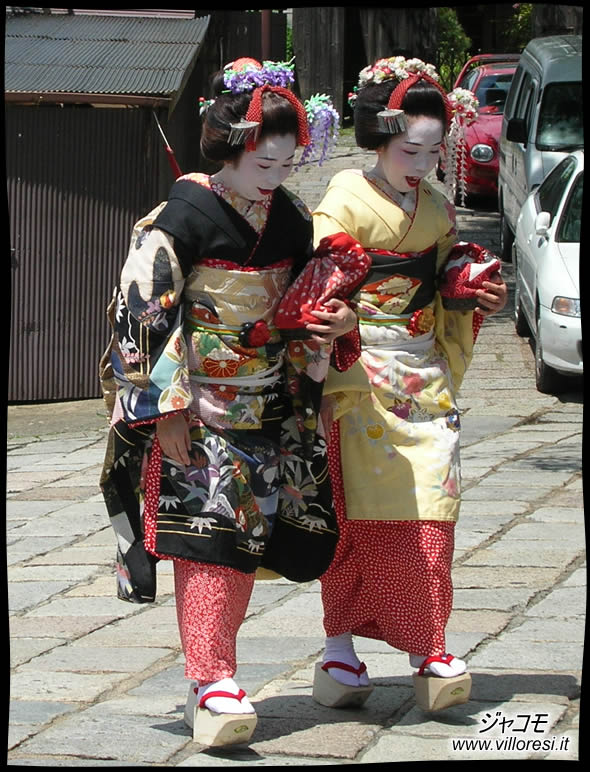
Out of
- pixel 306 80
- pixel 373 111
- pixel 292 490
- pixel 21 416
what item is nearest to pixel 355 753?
pixel 292 490

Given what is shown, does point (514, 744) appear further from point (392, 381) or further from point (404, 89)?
point (404, 89)

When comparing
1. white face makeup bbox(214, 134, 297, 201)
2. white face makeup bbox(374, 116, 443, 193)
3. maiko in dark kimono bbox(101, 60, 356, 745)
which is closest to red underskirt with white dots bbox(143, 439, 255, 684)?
maiko in dark kimono bbox(101, 60, 356, 745)

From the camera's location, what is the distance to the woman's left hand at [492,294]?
3.88 m

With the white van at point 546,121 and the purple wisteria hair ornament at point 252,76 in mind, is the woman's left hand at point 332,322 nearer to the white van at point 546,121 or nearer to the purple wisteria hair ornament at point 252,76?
the purple wisteria hair ornament at point 252,76

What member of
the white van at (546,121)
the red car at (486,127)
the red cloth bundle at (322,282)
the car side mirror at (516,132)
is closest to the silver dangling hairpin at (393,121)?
the red cloth bundle at (322,282)

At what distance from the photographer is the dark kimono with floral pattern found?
3.48m

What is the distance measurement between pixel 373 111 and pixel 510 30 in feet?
74.7

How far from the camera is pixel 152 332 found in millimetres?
3465

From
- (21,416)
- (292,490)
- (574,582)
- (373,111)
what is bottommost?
(21,416)

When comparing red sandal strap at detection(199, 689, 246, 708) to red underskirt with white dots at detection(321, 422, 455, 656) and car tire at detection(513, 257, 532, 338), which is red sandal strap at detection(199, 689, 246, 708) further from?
car tire at detection(513, 257, 532, 338)

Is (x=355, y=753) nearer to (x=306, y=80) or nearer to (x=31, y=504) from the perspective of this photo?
(x=31, y=504)

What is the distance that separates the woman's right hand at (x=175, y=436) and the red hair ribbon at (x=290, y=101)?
74 centimetres

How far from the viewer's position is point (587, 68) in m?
2.44

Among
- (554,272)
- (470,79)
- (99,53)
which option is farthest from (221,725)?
(470,79)
